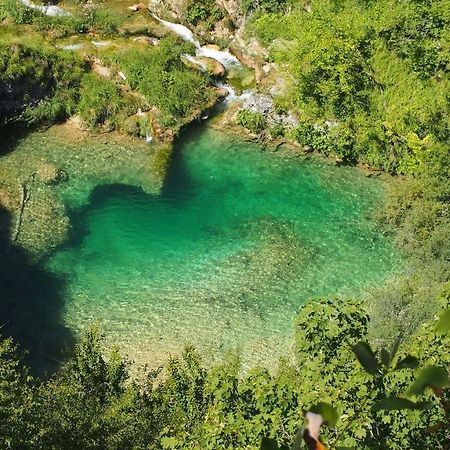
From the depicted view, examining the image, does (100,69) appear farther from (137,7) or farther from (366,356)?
(366,356)

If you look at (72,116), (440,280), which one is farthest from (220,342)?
(72,116)

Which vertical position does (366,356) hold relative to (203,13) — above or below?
above

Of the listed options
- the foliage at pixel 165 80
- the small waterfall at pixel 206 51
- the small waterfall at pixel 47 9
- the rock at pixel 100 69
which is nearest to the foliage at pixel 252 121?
the foliage at pixel 165 80

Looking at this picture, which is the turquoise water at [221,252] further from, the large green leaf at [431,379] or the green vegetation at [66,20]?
the large green leaf at [431,379]

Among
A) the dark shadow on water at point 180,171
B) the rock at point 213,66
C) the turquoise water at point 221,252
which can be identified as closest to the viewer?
the turquoise water at point 221,252

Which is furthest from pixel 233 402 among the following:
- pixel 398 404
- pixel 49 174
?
pixel 49 174

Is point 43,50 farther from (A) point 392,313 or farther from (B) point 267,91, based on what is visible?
(A) point 392,313
